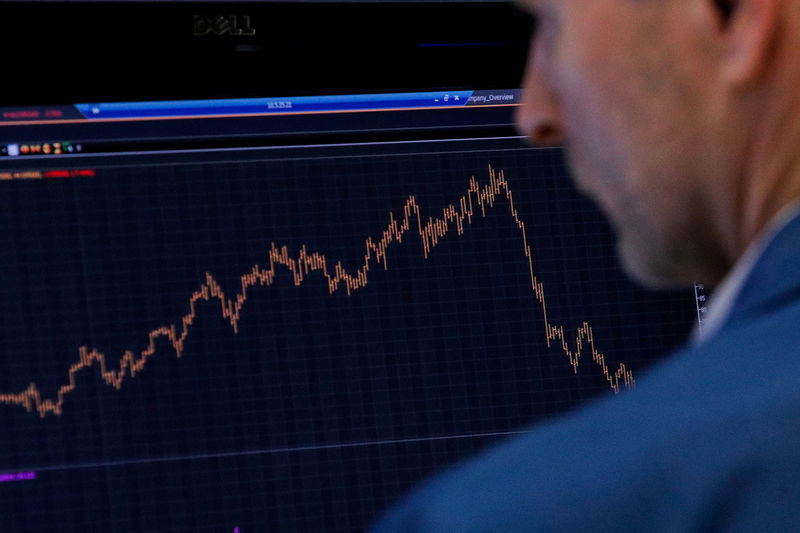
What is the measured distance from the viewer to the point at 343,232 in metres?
1.04

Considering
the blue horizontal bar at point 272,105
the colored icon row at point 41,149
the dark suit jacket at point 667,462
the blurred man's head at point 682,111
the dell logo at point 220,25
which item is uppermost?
the dell logo at point 220,25

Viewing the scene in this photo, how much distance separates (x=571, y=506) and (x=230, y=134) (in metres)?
0.71

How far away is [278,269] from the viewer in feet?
3.33

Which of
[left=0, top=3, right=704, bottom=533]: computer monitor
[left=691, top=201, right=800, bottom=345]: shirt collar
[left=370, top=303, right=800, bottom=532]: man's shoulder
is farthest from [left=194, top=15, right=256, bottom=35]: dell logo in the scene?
[left=370, top=303, right=800, bottom=532]: man's shoulder

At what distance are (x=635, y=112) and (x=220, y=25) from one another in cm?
56

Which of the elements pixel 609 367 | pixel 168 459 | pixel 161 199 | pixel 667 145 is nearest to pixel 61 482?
pixel 168 459

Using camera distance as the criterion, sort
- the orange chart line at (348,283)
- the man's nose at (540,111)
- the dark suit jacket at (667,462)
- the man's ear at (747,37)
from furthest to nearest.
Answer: the orange chart line at (348,283) → the man's nose at (540,111) → the man's ear at (747,37) → the dark suit jacket at (667,462)

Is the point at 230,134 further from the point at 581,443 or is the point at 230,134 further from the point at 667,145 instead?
the point at 581,443

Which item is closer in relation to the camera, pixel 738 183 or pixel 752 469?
pixel 752 469

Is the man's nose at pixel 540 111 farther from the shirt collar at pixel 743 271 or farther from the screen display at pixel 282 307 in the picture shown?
the screen display at pixel 282 307

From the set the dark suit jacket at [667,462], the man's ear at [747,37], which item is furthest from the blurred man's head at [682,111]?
the dark suit jacket at [667,462]

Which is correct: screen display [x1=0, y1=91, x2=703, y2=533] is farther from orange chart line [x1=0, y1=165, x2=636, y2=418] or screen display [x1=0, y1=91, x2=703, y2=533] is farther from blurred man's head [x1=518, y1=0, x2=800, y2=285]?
blurred man's head [x1=518, y1=0, x2=800, y2=285]

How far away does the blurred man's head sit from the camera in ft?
1.64

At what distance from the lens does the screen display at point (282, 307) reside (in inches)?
38.3
